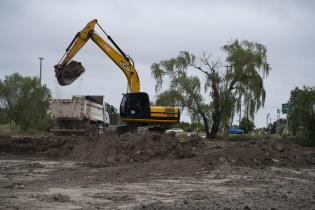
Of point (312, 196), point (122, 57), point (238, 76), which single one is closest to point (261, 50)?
point (238, 76)

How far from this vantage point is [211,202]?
1055 cm

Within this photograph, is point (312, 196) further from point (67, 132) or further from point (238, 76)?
point (238, 76)

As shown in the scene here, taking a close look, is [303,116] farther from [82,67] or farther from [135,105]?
[82,67]

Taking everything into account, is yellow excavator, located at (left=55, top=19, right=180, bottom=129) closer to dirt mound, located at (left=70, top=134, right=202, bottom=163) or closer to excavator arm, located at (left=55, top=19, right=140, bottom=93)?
excavator arm, located at (left=55, top=19, right=140, bottom=93)


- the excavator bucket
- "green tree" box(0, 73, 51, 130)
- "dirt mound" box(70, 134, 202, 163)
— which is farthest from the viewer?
"green tree" box(0, 73, 51, 130)

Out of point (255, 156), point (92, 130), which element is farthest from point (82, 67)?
point (255, 156)

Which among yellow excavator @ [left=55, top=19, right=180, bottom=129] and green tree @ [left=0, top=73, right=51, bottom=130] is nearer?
yellow excavator @ [left=55, top=19, right=180, bottom=129]

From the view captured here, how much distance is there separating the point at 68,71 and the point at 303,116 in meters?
Result: 22.7

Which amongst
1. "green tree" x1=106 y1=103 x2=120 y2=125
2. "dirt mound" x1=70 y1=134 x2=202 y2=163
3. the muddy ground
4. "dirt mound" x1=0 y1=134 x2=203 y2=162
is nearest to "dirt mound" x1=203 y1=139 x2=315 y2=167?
the muddy ground

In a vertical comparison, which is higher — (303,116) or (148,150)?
(303,116)

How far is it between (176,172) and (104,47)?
13.0 meters

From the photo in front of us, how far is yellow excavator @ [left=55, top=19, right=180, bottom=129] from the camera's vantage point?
25.5 metres

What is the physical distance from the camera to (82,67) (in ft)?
83.9

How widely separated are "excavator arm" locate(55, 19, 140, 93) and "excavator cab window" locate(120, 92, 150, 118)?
1.34m
